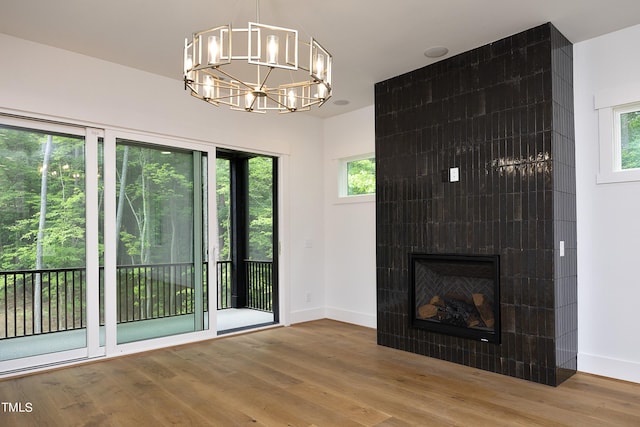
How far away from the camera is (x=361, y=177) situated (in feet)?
18.1

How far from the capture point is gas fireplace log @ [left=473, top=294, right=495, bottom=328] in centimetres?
367

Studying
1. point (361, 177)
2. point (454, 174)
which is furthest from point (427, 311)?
point (361, 177)

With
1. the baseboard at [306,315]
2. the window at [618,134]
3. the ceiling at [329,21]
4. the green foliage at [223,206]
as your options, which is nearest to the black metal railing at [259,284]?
the green foliage at [223,206]

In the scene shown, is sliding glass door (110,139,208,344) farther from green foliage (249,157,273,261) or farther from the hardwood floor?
green foliage (249,157,273,261)

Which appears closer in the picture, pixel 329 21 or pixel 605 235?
pixel 329 21

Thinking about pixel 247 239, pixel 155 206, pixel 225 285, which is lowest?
pixel 225 285

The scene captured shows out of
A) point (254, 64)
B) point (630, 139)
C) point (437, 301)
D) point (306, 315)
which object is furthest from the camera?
point (306, 315)

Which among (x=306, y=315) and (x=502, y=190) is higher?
(x=502, y=190)

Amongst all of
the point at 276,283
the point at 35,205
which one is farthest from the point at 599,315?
the point at 35,205

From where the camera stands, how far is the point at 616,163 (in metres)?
3.39

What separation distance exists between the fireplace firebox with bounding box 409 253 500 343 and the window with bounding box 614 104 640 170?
49.3 inches

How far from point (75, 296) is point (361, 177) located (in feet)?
11.3

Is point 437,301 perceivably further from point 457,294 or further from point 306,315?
point 306,315

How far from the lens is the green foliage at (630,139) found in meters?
3.33
